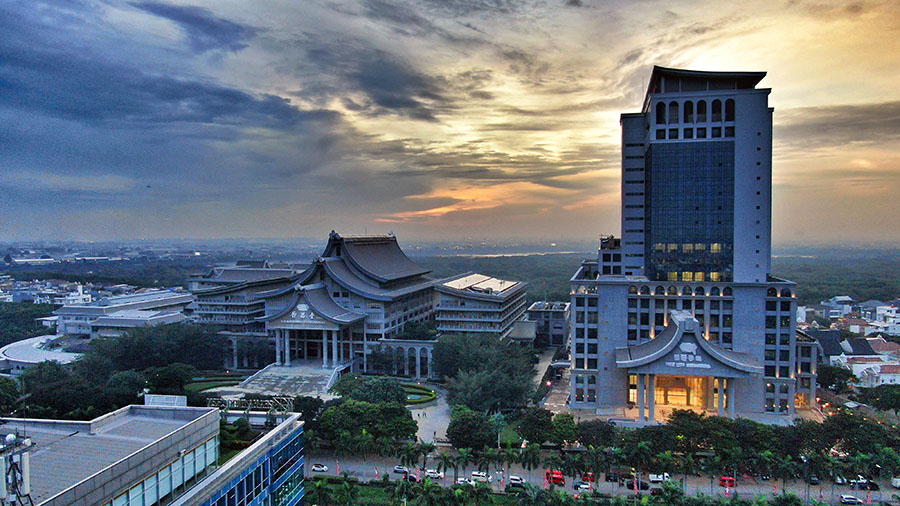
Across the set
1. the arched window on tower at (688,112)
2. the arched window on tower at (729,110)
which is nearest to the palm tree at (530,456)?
the arched window on tower at (688,112)

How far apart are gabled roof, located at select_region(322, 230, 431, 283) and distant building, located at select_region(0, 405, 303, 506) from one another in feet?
157

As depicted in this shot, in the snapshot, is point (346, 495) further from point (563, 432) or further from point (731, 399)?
point (731, 399)

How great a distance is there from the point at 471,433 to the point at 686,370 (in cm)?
1935

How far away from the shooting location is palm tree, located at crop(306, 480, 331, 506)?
33688mm

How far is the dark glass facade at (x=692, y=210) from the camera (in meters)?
52.3

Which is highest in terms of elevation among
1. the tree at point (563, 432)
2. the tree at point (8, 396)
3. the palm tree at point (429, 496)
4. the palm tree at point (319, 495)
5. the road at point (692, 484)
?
the tree at point (8, 396)

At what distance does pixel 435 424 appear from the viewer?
49.1 meters

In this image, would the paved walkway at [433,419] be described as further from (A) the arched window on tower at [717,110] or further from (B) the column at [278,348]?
(A) the arched window on tower at [717,110]

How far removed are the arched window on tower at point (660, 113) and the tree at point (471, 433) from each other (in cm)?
3164

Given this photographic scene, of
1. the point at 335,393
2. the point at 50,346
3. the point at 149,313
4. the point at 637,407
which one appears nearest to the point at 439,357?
the point at 335,393

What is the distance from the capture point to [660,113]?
2110 inches

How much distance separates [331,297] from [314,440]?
91.1 ft

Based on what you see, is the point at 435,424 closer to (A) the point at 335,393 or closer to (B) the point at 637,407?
(A) the point at 335,393

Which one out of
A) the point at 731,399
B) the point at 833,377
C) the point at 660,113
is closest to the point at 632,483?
the point at 731,399
